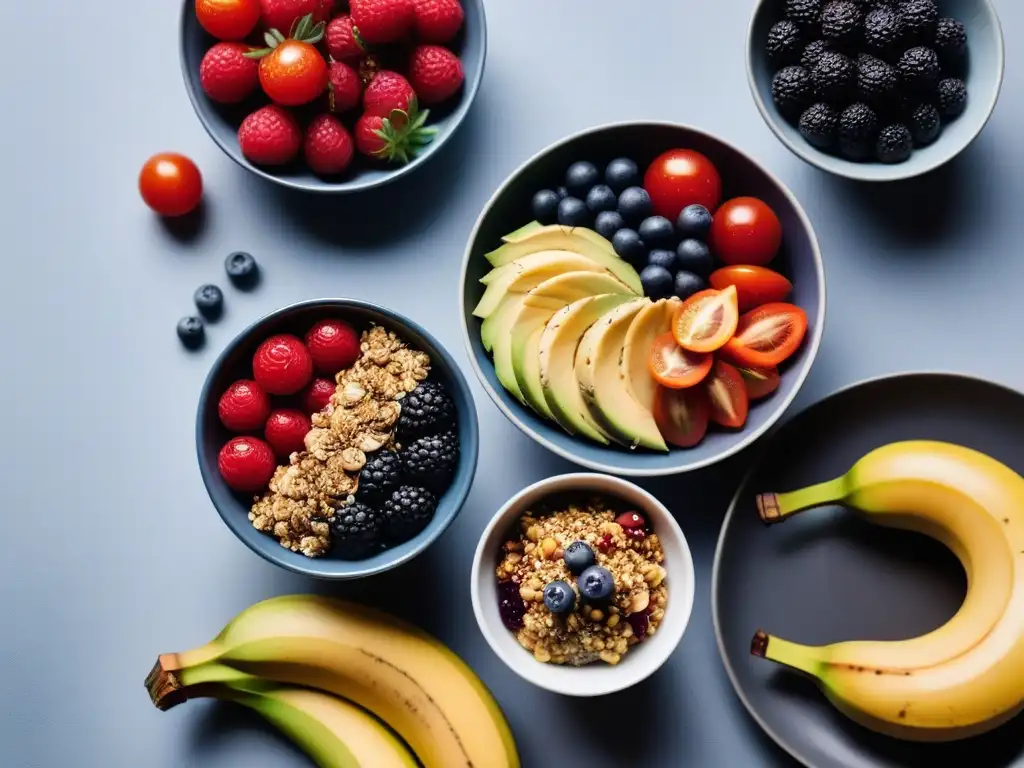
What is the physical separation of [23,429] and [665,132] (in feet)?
4.24

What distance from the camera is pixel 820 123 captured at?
1.65 meters

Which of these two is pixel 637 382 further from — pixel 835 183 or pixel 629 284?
pixel 835 183

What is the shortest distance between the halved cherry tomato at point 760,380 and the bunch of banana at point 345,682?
2.17ft

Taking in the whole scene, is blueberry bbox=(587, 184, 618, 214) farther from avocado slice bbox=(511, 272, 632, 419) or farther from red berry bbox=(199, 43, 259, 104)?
red berry bbox=(199, 43, 259, 104)

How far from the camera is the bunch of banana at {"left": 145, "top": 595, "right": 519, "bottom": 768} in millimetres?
1600

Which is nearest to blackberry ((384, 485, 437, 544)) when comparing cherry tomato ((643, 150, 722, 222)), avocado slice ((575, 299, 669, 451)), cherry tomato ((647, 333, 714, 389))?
avocado slice ((575, 299, 669, 451))

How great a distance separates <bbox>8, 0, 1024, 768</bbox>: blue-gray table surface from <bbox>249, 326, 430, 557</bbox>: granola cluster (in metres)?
0.20

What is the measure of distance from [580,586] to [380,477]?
352mm

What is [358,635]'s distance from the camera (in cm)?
162

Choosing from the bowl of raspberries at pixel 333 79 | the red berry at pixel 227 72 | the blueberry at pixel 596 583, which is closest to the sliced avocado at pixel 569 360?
the blueberry at pixel 596 583

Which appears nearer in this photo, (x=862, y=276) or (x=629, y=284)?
(x=629, y=284)

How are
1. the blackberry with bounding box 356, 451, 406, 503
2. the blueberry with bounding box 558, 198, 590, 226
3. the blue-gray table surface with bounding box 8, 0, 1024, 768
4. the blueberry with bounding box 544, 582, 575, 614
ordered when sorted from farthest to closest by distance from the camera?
the blue-gray table surface with bounding box 8, 0, 1024, 768 → the blueberry with bounding box 558, 198, 590, 226 → the blackberry with bounding box 356, 451, 406, 503 → the blueberry with bounding box 544, 582, 575, 614

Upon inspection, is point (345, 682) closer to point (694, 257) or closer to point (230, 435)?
point (230, 435)

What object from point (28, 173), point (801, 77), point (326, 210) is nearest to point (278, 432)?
point (326, 210)
